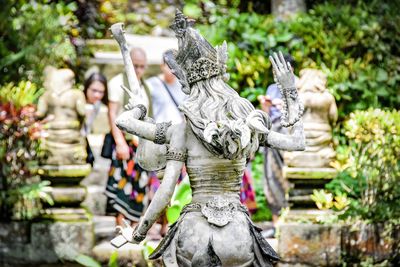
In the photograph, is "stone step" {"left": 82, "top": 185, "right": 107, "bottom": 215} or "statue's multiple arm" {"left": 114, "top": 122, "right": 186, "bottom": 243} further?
"stone step" {"left": 82, "top": 185, "right": 107, "bottom": 215}

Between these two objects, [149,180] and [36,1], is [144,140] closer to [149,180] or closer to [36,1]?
[149,180]

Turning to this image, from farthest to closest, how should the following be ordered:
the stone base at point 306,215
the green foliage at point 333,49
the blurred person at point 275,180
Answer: the green foliage at point 333,49 < the blurred person at point 275,180 < the stone base at point 306,215

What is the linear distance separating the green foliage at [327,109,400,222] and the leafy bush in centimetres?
Result: 279

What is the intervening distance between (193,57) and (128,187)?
411 centimetres

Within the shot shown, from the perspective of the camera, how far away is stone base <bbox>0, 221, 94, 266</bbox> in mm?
9883

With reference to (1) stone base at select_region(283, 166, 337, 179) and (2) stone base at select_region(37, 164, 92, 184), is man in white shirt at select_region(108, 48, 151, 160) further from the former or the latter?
(1) stone base at select_region(283, 166, 337, 179)

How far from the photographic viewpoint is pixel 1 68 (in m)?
11.1

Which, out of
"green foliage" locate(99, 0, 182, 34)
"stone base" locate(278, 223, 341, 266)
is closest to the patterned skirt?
"stone base" locate(278, 223, 341, 266)

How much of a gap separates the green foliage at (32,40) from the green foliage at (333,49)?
71.2 inches

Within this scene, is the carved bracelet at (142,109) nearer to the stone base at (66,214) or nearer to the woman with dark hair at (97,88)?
the stone base at (66,214)

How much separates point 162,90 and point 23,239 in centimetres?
186

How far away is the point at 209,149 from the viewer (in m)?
6.00

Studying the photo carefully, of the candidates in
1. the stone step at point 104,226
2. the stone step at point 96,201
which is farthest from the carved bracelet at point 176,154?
the stone step at point 96,201

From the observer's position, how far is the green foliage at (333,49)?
11.9 m
